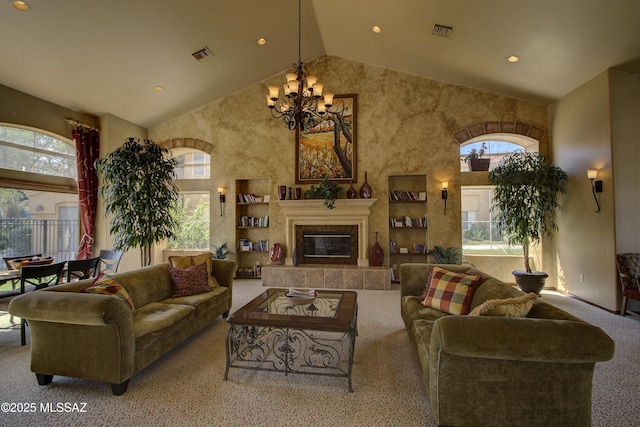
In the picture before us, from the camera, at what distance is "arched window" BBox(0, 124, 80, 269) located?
14.1 feet

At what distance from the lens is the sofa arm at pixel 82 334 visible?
2145 mm

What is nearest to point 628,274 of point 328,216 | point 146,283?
point 328,216

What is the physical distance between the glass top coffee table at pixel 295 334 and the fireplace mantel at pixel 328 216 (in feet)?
8.51

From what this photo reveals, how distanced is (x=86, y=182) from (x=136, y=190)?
1.83m

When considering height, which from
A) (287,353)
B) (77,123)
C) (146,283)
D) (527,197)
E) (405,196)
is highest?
(77,123)

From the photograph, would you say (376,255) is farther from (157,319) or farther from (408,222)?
(157,319)

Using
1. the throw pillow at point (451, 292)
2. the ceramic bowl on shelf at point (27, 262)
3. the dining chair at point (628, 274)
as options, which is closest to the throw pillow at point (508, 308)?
the throw pillow at point (451, 292)

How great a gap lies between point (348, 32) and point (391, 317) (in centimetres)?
465

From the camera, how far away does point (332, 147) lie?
6059 mm

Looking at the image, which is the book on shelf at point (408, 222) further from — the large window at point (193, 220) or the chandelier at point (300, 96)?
the large window at point (193, 220)

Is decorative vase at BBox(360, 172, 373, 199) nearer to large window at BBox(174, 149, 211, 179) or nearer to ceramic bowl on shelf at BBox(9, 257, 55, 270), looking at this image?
large window at BBox(174, 149, 211, 179)

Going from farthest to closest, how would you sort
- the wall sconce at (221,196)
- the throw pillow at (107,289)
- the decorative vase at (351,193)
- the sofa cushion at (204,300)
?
the wall sconce at (221,196) < the decorative vase at (351,193) < the sofa cushion at (204,300) < the throw pillow at (107,289)

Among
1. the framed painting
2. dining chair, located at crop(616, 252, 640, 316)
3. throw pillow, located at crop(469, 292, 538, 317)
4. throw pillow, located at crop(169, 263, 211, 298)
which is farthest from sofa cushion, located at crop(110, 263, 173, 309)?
dining chair, located at crop(616, 252, 640, 316)

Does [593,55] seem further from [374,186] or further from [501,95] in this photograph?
[374,186]
